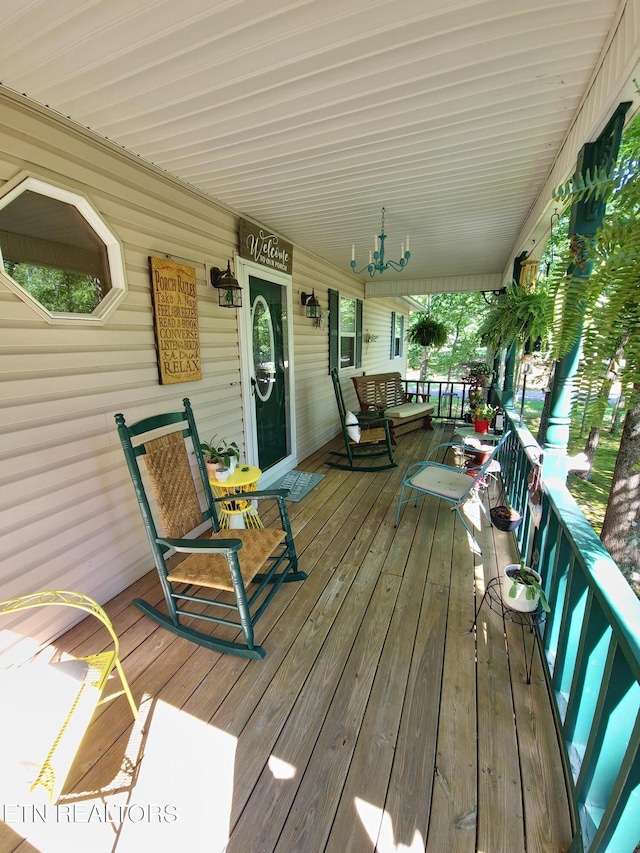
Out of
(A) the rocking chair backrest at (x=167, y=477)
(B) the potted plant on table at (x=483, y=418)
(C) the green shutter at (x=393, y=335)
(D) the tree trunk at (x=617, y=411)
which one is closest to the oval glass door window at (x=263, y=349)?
(A) the rocking chair backrest at (x=167, y=477)

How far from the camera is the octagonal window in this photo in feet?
5.55

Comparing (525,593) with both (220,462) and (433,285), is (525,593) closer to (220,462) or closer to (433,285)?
(220,462)

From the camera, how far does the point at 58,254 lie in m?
1.88

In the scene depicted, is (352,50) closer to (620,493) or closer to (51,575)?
(51,575)

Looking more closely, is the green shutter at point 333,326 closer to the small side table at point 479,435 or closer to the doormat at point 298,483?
the doormat at point 298,483

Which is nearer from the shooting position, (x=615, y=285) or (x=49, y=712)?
(x=615, y=285)

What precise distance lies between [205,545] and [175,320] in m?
1.69

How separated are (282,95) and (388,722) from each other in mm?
2793

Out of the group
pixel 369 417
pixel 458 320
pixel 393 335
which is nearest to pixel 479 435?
pixel 369 417

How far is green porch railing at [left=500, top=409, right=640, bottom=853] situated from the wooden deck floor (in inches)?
4.7

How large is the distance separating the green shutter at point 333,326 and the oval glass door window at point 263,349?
156cm

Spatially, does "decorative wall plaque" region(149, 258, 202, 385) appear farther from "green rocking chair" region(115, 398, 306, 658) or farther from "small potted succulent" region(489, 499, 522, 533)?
"small potted succulent" region(489, 499, 522, 533)

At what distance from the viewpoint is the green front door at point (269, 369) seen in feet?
12.0

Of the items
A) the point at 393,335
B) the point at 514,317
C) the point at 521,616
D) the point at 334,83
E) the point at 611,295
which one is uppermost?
the point at 334,83
